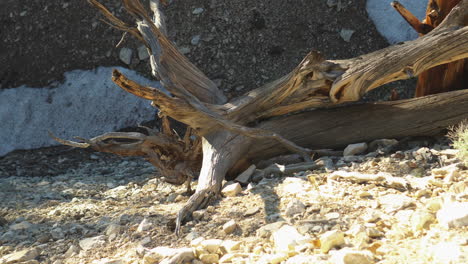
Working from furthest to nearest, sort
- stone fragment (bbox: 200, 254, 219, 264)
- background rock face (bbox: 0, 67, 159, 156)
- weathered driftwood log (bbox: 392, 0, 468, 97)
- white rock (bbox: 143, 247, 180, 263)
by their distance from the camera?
background rock face (bbox: 0, 67, 159, 156) → weathered driftwood log (bbox: 392, 0, 468, 97) → white rock (bbox: 143, 247, 180, 263) → stone fragment (bbox: 200, 254, 219, 264)

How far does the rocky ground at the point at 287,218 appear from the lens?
3051 millimetres

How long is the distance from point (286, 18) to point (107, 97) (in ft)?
10.5

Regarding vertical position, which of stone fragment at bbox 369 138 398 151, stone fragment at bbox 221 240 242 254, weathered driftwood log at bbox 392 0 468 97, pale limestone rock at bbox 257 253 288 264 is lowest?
pale limestone rock at bbox 257 253 288 264

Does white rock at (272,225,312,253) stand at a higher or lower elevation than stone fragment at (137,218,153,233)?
lower

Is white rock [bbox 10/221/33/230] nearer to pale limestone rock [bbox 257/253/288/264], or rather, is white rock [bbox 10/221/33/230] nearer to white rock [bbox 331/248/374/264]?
pale limestone rock [bbox 257/253/288/264]

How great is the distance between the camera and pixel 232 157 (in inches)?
203

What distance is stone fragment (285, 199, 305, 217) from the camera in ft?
12.4

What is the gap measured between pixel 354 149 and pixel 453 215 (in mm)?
2171

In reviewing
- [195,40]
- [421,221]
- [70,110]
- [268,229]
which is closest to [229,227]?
[268,229]

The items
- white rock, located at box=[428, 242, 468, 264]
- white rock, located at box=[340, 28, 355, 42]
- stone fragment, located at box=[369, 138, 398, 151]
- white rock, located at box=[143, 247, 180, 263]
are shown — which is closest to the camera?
white rock, located at box=[428, 242, 468, 264]

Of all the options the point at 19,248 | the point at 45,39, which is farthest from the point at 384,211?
the point at 45,39

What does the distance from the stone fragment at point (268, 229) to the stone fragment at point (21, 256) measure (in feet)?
5.42

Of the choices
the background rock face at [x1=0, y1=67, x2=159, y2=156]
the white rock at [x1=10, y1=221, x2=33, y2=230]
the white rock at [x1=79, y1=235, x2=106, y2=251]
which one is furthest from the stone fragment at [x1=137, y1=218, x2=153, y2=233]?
the background rock face at [x1=0, y1=67, x2=159, y2=156]

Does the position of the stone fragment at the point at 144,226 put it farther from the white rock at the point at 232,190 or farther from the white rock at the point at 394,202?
the white rock at the point at 394,202
